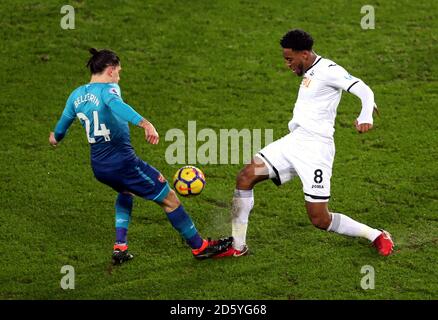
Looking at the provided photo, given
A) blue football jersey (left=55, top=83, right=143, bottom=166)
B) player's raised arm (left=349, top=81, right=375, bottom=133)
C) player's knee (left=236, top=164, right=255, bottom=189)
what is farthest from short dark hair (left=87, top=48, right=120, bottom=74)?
player's raised arm (left=349, top=81, right=375, bottom=133)

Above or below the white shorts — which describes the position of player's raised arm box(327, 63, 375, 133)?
above

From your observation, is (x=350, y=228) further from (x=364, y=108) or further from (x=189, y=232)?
(x=189, y=232)

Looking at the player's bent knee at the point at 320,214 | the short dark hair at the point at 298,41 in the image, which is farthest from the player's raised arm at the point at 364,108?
the player's bent knee at the point at 320,214

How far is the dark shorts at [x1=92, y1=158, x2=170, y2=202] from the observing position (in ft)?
27.9

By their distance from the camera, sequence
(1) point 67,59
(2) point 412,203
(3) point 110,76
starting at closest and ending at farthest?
1. (3) point 110,76
2. (2) point 412,203
3. (1) point 67,59

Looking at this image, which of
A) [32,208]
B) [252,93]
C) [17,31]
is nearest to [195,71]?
[252,93]

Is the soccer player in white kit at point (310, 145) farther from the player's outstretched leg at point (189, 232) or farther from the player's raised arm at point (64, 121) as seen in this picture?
the player's raised arm at point (64, 121)

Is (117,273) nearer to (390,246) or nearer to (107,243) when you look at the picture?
(107,243)

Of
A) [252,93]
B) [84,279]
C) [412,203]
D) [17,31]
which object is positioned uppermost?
[17,31]

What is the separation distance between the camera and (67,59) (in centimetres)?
1388

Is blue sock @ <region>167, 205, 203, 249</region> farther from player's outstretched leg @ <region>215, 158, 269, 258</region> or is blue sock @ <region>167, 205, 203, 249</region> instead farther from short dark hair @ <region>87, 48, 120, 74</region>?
short dark hair @ <region>87, 48, 120, 74</region>

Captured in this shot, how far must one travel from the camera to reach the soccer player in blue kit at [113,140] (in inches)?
327

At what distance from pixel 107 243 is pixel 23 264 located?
0.93 m

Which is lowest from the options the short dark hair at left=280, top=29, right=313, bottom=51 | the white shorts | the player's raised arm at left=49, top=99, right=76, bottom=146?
the white shorts
